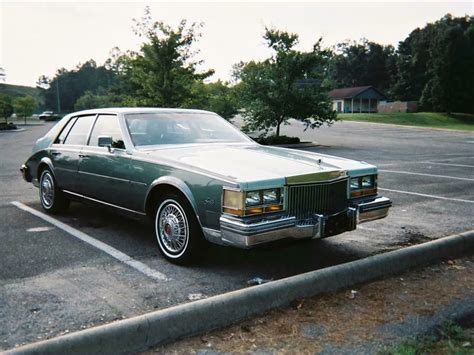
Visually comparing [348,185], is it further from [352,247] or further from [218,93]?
[218,93]

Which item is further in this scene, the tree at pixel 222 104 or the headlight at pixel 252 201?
the tree at pixel 222 104

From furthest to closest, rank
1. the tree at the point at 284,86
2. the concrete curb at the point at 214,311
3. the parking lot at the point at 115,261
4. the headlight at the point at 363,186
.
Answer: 1. the tree at the point at 284,86
2. the headlight at the point at 363,186
3. the parking lot at the point at 115,261
4. the concrete curb at the point at 214,311

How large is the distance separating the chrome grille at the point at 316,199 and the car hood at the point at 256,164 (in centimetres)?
7

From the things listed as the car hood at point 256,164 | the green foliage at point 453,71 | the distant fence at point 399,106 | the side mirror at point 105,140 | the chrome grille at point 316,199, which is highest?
the green foliage at point 453,71

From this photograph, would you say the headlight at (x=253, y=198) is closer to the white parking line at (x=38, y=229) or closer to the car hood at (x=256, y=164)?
the car hood at (x=256, y=164)

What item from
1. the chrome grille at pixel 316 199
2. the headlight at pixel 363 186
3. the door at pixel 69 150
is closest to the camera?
the chrome grille at pixel 316 199

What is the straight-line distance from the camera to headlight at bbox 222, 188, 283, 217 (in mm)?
4027

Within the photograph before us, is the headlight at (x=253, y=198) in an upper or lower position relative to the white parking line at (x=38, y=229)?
upper

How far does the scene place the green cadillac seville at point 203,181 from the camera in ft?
13.6

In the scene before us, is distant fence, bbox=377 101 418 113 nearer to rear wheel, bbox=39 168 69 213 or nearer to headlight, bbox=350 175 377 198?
rear wheel, bbox=39 168 69 213

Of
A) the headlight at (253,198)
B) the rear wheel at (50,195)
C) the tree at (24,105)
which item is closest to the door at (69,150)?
the rear wheel at (50,195)

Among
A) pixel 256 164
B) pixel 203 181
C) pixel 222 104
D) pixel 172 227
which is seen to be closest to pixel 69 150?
pixel 172 227

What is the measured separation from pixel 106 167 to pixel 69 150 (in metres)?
1.07

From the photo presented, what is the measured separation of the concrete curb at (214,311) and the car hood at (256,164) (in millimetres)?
835
